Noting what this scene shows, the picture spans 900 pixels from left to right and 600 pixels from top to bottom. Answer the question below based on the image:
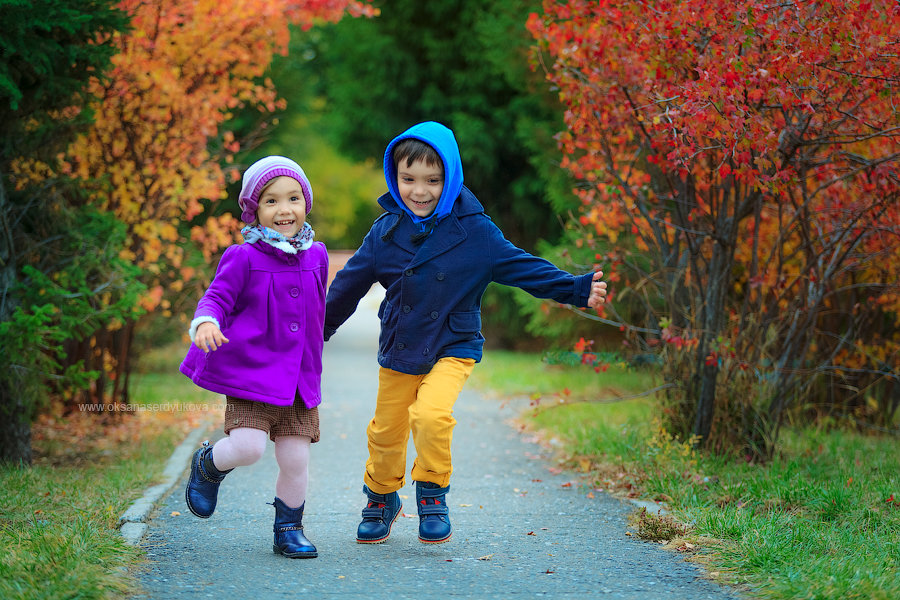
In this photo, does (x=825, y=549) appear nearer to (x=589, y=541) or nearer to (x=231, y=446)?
(x=589, y=541)

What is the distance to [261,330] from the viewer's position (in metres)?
3.98

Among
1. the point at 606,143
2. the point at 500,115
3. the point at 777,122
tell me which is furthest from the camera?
the point at 500,115

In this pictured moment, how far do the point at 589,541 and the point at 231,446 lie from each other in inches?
67.9

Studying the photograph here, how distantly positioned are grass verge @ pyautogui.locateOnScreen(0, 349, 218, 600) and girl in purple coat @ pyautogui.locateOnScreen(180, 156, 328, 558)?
0.51 meters

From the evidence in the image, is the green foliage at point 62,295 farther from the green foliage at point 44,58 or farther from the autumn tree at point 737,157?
the autumn tree at point 737,157

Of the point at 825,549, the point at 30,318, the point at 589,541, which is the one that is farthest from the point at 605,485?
the point at 30,318

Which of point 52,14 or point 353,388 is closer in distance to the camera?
point 52,14

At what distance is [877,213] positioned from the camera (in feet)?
19.6

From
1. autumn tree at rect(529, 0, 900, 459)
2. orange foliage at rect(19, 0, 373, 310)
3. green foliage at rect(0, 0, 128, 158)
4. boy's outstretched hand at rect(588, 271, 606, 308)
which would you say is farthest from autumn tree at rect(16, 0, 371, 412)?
boy's outstretched hand at rect(588, 271, 606, 308)

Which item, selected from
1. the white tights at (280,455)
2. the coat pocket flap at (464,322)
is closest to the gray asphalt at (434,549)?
the white tights at (280,455)

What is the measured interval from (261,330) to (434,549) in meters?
1.27

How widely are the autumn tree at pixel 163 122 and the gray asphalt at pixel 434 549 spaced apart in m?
2.29

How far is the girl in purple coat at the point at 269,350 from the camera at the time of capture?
396 cm

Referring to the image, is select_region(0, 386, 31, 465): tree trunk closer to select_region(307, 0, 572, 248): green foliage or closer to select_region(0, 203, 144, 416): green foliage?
select_region(0, 203, 144, 416): green foliage
